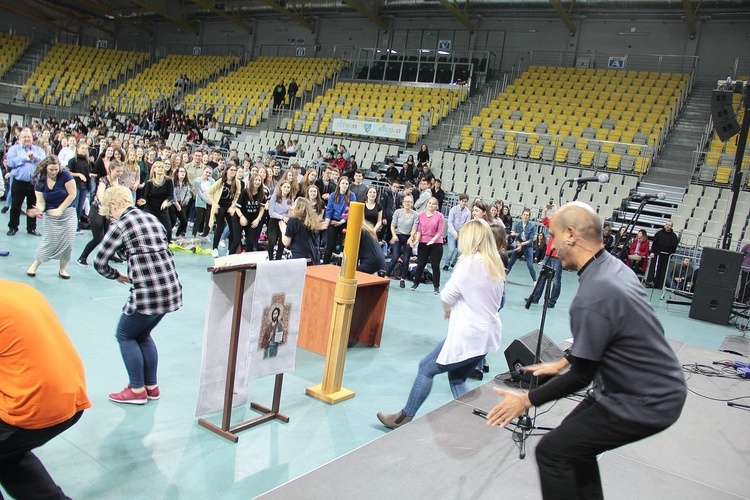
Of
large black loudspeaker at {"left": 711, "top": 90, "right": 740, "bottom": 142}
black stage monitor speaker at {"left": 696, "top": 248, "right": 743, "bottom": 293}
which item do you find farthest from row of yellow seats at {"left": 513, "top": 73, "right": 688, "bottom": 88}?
black stage monitor speaker at {"left": 696, "top": 248, "right": 743, "bottom": 293}

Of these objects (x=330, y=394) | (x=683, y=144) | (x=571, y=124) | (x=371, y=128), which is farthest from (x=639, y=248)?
(x=330, y=394)

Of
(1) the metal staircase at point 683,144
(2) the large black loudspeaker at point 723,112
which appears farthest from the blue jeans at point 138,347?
(1) the metal staircase at point 683,144

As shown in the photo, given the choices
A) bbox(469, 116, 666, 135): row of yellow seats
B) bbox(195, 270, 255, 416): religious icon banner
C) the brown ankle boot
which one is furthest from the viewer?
bbox(469, 116, 666, 135): row of yellow seats

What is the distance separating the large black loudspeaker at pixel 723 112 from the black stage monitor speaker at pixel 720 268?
1.90 metres

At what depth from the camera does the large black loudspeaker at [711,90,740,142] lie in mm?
9367

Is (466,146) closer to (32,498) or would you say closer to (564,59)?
(564,59)

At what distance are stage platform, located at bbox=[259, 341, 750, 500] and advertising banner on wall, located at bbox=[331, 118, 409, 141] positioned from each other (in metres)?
14.7

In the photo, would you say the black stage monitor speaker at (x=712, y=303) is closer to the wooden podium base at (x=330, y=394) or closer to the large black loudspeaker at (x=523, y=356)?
the large black loudspeaker at (x=523, y=356)

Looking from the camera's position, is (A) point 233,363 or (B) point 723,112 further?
(B) point 723,112

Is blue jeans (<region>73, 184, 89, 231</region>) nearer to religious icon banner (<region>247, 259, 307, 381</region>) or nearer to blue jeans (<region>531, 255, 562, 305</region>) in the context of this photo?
religious icon banner (<region>247, 259, 307, 381</region>)

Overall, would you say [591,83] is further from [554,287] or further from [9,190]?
[9,190]

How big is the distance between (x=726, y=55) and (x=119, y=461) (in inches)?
874

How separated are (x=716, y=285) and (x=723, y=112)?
8.80 feet

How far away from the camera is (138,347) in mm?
4059
